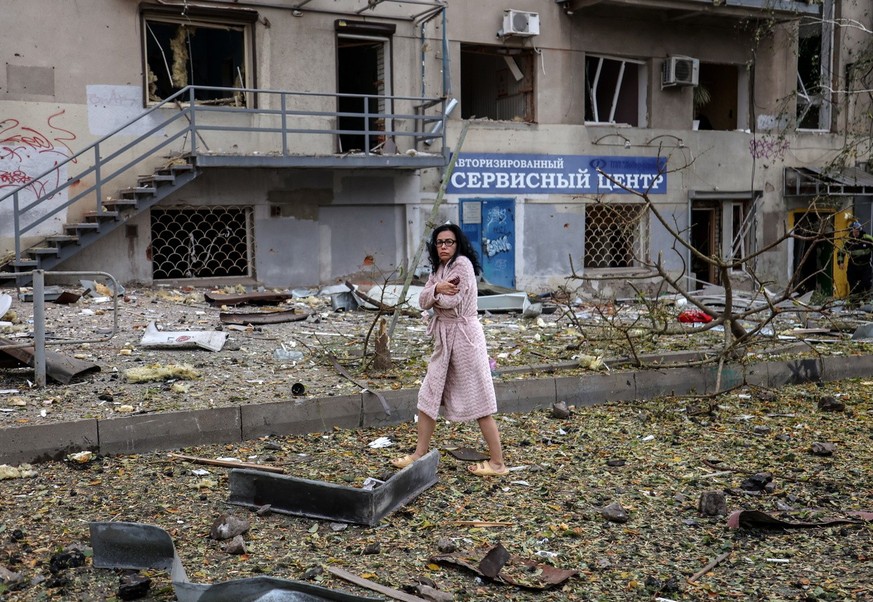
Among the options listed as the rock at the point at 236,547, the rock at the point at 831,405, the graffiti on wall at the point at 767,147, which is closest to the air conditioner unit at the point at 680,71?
the graffiti on wall at the point at 767,147

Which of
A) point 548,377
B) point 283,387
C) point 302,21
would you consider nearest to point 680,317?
point 548,377

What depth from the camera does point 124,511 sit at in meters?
4.84

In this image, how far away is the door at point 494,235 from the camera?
16688 mm

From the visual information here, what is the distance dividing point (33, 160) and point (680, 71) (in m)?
11.9

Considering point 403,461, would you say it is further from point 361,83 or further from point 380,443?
point 361,83

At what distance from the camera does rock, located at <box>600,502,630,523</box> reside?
482 centimetres

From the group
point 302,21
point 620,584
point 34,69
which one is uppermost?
point 302,21

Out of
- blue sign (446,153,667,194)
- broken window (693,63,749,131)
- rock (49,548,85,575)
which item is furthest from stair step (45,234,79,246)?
broken window (693,63,749,131)

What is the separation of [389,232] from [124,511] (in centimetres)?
1175

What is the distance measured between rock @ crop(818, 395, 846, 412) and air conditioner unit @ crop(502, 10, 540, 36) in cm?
1056

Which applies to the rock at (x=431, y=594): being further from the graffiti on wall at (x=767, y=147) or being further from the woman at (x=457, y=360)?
the graffiti on wall at (x=767, y=147)

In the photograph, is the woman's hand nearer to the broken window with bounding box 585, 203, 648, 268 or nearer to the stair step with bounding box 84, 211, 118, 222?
the stair step with bounding box 84, 211, 118, 222

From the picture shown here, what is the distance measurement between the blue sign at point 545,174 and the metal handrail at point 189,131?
2.95 ft

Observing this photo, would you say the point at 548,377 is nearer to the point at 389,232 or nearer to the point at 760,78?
the point at 389,232
